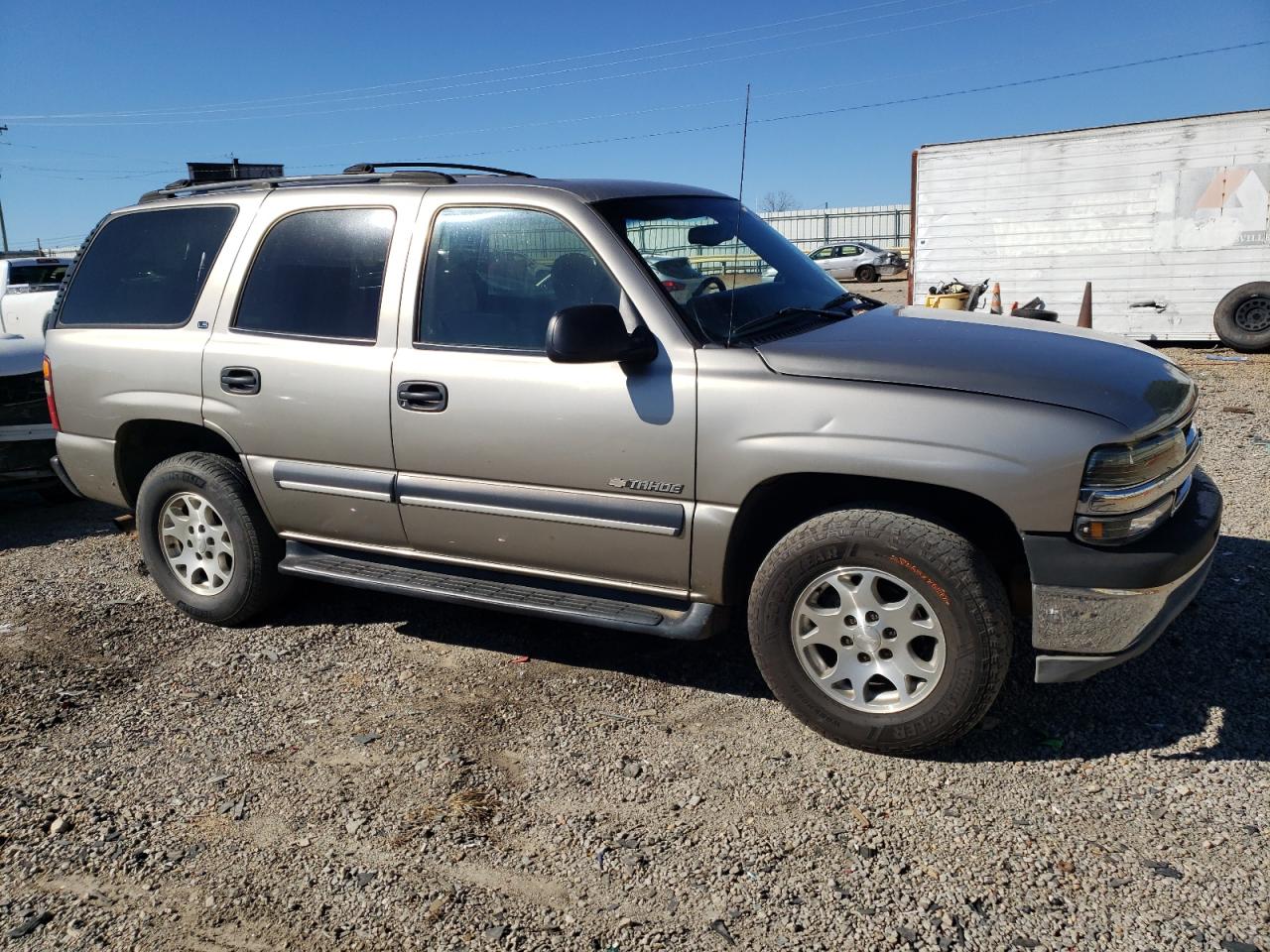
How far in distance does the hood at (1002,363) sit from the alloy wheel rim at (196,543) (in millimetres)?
2797

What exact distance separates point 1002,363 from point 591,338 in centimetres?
138

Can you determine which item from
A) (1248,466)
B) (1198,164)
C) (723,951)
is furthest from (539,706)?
(1198,164)

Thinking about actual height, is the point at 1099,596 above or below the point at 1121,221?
below

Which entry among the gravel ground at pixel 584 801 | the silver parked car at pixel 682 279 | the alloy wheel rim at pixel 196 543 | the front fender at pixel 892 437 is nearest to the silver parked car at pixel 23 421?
the gravel ground at pixel 584 801

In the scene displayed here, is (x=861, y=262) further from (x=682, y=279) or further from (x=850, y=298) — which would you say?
(x=682, y=279)

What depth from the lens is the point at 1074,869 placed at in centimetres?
281

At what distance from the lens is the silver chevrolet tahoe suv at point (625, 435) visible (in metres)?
3.14

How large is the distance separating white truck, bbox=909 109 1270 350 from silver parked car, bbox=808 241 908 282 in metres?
17.4

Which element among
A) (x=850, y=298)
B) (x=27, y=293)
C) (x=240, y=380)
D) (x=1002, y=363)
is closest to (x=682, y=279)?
(x=850, y=298)

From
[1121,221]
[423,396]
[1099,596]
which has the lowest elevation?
[1099,596]

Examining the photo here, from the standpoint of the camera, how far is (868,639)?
11.1ft

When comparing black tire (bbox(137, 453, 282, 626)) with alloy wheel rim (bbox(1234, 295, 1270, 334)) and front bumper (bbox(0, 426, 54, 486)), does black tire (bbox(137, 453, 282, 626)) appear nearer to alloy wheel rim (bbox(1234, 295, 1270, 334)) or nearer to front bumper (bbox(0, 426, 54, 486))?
front bumper (bbox(0, 426, 54, 486))

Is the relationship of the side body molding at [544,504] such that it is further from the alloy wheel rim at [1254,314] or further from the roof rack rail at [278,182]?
the alloy wheel rim at [1254,314]

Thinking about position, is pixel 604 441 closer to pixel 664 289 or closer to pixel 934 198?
pixel 664 289
